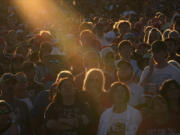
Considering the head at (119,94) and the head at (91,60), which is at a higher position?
the head at (91,60)

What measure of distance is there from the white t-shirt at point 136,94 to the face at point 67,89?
4.44 feet

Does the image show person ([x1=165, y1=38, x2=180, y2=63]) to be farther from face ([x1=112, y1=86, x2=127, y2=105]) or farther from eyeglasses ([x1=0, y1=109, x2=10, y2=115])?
eyeglasses ([x1=0, y1=109, x2=10, y2=115])

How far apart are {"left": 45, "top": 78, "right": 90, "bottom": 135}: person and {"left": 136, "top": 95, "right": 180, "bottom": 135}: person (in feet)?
3.14

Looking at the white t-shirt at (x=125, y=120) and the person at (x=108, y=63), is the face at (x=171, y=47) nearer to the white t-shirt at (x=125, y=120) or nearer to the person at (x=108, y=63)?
the person at (x=108, y=63)

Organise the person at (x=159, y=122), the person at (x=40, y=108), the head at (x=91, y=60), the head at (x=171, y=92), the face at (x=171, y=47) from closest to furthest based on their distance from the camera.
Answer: the person at (x=159, y=122), the head at (x=171, y=92), the person at (x=40, y=108), the head at (x=91, y=60), the face at (x=171, y=47)

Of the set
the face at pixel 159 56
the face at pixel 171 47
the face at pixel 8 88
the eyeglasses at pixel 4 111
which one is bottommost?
the eyeglasses at pixel 4 111

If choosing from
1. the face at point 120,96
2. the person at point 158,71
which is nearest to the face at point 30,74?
the person at point 158,71

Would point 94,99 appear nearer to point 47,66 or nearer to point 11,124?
point 11,124

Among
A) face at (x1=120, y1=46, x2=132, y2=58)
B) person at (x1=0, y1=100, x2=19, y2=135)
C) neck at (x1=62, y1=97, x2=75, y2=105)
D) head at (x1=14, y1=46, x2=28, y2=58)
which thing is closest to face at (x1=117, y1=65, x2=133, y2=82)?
face at (x1=120, y1=46, x2=132, y2=58)

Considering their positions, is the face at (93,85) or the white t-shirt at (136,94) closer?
the face at (93,85)

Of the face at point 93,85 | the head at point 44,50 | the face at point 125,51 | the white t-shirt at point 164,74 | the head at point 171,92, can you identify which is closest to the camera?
the head at point 171,92

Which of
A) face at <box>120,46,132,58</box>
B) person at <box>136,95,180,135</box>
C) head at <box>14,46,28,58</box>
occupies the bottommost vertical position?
person at <box>136,95,180,135</box>

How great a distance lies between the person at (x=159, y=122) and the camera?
6.65 meters

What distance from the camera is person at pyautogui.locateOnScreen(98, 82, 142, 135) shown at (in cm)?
671
